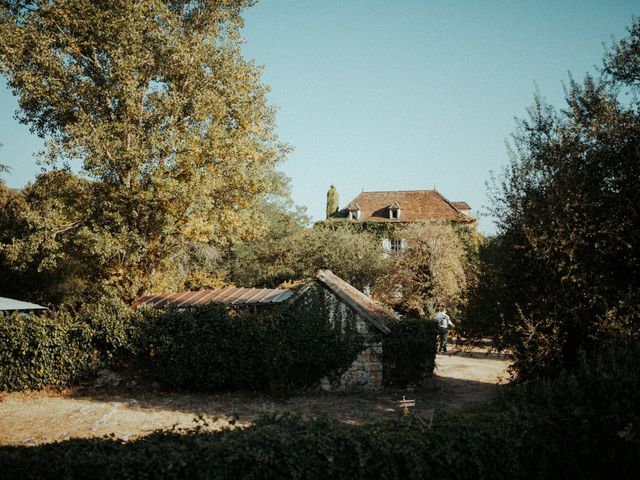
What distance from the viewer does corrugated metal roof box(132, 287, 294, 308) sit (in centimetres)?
1420

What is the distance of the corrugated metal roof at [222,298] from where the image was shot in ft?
46.6

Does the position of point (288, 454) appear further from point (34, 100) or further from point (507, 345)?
point (34, 100)

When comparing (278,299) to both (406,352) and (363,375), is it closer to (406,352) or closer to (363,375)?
(363,375)

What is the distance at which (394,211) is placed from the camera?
4019cm

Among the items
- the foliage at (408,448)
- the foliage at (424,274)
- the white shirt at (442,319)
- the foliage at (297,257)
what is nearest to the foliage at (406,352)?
the white shirt at (442,319)

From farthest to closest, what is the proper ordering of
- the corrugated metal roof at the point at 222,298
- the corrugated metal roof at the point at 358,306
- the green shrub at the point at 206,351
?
the corrugated metal roof at the point at 222,298
the corrugated metal roof at the point at 358,306
the green shrub at the point at 206,351

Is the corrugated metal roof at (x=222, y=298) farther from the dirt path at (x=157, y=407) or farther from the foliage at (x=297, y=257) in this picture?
the foliage at (x=297, y=257)

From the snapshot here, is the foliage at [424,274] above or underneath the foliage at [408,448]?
above

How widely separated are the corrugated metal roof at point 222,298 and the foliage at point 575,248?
7.21 m

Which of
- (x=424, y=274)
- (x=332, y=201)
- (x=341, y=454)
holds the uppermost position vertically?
(x=332, y=201)

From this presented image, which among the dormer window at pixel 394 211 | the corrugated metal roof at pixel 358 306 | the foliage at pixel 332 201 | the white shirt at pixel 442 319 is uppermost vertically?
the foliage at pixel 332 201

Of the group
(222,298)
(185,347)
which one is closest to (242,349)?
(185,347)

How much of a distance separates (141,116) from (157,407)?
10.6 meters

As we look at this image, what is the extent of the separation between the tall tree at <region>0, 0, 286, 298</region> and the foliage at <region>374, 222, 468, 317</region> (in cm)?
1289
